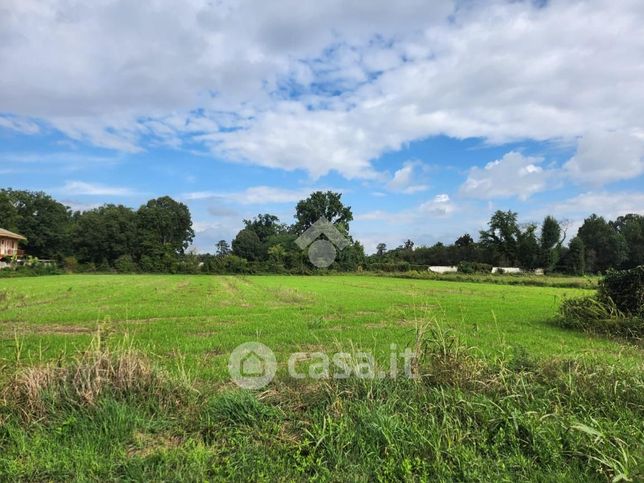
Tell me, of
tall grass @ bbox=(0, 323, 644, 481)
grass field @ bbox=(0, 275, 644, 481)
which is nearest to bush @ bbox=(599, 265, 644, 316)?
grass field @ bbox=(0, 275, 644, 481)

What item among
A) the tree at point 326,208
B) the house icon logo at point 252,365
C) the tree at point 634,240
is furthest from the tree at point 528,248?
the house icon logo at point 252,365

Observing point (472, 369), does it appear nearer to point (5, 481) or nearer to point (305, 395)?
point (305, 395)

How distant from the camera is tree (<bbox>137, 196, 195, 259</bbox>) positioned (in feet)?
220

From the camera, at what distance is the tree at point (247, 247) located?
8025 centimetres

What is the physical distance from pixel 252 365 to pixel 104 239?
69.4 m

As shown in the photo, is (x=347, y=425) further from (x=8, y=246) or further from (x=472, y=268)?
(x=8, y=246)

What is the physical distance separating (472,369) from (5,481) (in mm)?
4400

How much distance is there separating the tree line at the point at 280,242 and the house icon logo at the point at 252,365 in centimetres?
5108

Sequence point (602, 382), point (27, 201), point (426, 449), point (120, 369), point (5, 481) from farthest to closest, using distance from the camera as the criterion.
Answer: point (27, 201) < point (602, 382) < point (120, 369) < point (426, 449) < point (5, 481)

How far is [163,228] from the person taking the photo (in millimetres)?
73500

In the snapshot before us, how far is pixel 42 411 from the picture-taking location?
13.9 feet

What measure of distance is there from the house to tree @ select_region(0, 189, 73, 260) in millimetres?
5960

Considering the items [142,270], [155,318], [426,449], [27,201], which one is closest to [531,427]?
[426,449]

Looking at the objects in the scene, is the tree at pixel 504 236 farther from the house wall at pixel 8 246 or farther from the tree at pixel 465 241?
the house wall at pixel 8 246
